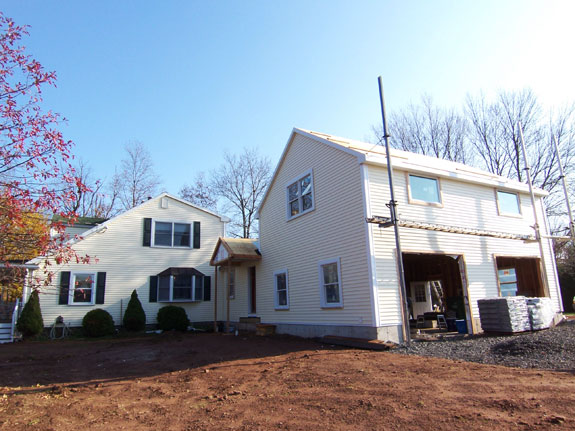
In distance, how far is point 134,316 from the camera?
54.5ft

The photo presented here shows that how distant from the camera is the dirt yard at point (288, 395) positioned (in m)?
4.38

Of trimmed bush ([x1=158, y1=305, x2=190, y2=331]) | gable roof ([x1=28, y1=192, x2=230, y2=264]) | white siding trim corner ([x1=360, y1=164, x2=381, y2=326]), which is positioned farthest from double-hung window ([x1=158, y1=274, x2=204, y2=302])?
white siding trim corner ([x1=360, y1=164, x2=381, y2=326])

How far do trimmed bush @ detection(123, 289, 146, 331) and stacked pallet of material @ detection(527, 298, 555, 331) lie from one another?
14216 mm

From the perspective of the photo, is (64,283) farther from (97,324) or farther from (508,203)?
(508,203)

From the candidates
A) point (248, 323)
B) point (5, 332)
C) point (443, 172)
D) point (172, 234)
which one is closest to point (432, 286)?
point (443, 172)

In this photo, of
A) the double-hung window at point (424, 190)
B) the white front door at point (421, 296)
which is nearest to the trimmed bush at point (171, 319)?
the white front door at point (421, 296)

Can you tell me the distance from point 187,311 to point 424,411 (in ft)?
50.9

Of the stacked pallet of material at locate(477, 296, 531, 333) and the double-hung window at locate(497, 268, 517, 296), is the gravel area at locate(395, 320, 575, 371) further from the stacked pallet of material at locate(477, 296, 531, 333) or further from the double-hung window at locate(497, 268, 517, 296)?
the double-hung window at locate(497, 268, 517, 296)

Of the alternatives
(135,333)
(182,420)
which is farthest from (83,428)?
(135,333)

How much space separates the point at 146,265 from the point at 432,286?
1320 centimetres

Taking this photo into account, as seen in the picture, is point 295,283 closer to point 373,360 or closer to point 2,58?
point 373,360

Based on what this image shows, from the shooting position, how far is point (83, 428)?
4617mm

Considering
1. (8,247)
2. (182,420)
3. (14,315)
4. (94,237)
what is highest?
(94,237)

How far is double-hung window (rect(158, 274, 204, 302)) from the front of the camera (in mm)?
18234
